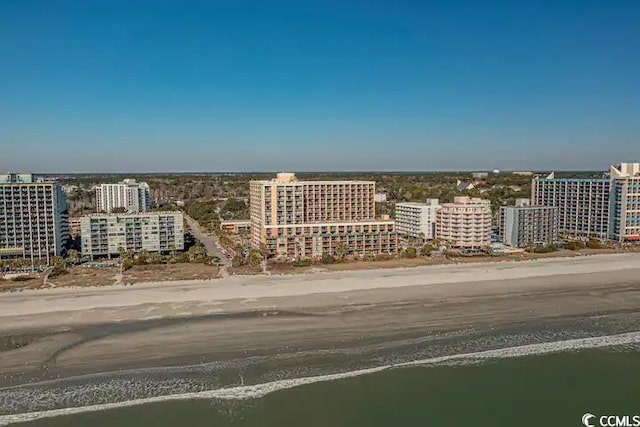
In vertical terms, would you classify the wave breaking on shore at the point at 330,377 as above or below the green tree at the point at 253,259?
below

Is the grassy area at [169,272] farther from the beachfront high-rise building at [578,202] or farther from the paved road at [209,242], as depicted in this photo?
the beachfront high-rise building at [578,202]

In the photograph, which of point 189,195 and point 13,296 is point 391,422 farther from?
point 189,195

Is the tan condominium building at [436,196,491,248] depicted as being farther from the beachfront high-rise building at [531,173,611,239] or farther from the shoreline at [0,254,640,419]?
the beachfront high-rise building at [531,173,611,239]

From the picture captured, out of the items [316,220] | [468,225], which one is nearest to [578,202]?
[468,225]

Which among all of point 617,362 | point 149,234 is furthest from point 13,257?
point 617,362

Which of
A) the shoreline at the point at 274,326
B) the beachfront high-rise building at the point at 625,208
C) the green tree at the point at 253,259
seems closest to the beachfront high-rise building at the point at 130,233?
the green tree at the point at 253,259

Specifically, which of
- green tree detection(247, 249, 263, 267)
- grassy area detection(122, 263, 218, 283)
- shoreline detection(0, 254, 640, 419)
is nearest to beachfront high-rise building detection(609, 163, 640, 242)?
shoreline detection(0, 254, 640, 419)

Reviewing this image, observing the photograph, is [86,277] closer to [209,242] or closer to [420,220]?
[209,242]
